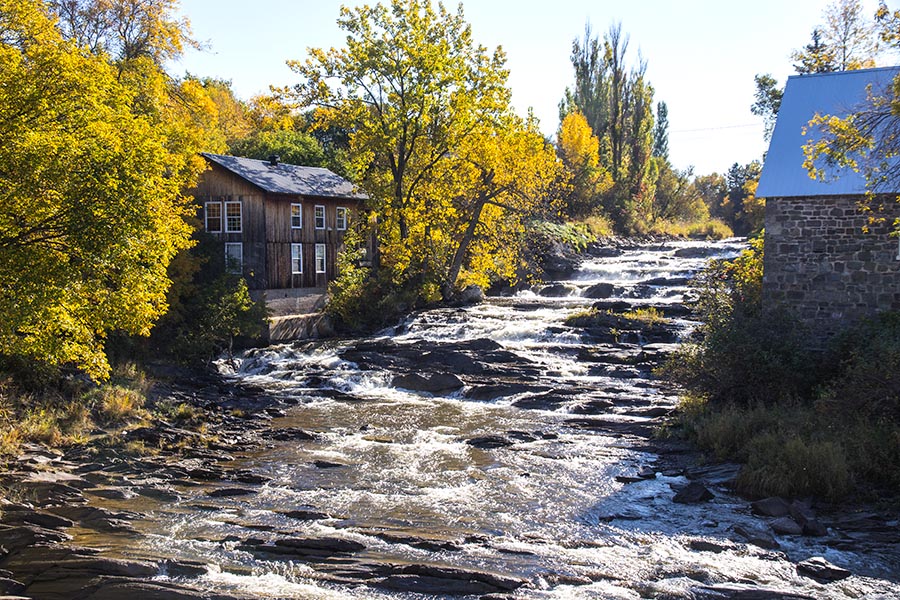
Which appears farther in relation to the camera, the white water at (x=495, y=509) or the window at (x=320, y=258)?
the window at (x=320, y=258)

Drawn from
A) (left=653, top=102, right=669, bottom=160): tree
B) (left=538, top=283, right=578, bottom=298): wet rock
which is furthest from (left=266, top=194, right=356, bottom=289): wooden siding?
(left=653, top=102, right=669, bottom=160): tree

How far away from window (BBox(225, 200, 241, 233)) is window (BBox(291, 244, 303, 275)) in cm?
242

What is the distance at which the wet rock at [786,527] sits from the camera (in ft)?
38.7

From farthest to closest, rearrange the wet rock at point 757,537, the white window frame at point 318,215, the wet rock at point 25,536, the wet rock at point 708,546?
1. the white window frame at point 318,215
2. the wet rock at point 757,537
3. the wet rock at point 708,546
4. the wet rock at point 25,536

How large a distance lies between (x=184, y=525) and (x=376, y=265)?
27.0m

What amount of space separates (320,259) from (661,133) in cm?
5170

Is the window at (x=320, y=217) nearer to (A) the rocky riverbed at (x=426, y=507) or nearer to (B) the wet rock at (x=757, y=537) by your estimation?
(A) the rocky riverbed at (x=426, y=507)

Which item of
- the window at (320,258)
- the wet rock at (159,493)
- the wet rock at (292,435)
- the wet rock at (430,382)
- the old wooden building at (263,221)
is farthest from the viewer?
the window at (320,258)

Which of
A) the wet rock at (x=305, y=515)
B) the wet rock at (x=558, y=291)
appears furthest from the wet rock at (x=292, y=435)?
the wet rock at (x=558, y=291)

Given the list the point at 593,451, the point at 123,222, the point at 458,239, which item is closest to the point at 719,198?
the point at 458,239

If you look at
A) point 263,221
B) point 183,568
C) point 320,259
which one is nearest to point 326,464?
point 183,568

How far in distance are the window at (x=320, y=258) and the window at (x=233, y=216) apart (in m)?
3.72

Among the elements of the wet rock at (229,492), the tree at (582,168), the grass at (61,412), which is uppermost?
the tree at (582,168)

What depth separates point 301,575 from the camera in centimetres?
1011
